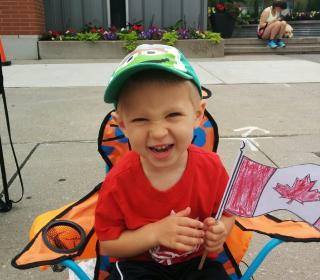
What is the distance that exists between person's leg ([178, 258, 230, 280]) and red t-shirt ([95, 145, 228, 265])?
6cm

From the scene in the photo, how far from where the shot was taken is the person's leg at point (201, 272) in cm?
151

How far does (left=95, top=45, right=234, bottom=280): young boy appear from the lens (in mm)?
1298

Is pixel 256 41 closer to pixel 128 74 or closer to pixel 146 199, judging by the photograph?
pixel 146 199

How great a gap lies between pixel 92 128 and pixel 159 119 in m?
3.30

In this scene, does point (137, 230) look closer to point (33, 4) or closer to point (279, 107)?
point (279, 107)

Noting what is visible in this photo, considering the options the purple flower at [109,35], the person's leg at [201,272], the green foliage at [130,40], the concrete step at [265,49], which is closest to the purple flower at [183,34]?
the green foliage at [130,40]

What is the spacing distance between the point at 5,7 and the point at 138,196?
28.9 feet

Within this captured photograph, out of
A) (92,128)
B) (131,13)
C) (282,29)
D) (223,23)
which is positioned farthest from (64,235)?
(223,23)

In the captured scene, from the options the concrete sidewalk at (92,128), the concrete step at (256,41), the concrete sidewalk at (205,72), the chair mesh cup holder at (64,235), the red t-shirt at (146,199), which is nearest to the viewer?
the red t-shirt at (146,199)

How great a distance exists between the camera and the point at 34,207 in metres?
2.86

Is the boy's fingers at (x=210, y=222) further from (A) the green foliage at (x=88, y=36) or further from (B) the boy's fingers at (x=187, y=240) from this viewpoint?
(A) the green foliage at (x=88, y=36)

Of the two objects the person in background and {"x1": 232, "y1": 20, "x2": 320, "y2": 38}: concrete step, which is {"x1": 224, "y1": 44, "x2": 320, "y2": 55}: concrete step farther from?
{"x1": 232, "y1": 20, "x2": 320, "y2": 38}: concrete step

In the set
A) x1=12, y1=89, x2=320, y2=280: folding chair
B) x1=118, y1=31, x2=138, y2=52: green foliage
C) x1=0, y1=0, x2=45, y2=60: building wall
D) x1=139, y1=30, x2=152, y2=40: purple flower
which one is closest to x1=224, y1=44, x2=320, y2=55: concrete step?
x1=139, y1=30, x2=152, y2=40: purple flower

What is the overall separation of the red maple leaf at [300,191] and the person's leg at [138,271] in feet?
1.68
